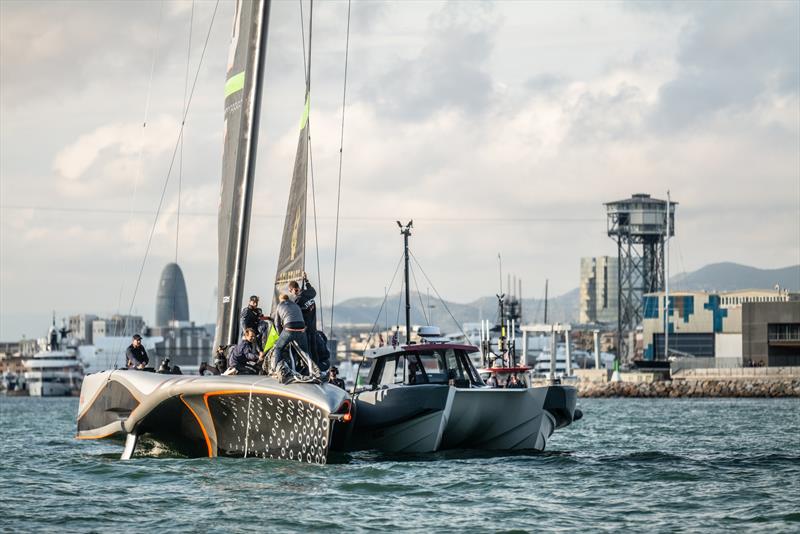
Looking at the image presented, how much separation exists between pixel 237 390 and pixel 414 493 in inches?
168

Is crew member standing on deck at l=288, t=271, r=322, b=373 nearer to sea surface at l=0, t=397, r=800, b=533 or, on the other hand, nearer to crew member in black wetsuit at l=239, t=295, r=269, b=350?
crew member in black wetsuit at l=239, t=295, r=269, b=350

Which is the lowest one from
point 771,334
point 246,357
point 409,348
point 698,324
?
point 246,357

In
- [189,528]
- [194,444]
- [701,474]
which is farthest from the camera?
[194,444]

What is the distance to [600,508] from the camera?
63.7ft

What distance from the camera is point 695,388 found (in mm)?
112938

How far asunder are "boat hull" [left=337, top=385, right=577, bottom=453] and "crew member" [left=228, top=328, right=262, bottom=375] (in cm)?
227

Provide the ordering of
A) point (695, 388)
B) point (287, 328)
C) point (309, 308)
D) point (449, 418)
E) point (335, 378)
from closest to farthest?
point (287, 328) → point (309, 308) → point (449, 418) → point (335, 378) → point (695, 388)

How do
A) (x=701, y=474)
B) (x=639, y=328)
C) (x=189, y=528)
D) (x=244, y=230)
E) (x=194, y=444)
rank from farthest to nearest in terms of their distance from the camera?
(x=639, y=328) → (x=244, y=230) → (x=194, y=444) → (x=701, y=474) → (x=189, y=528)

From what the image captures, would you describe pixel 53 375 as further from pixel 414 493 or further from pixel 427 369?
pixel 414 493

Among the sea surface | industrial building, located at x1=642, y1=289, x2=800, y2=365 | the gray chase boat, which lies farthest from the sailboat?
industrial building, located at x1=642, y1=289, x2=800, y2=365

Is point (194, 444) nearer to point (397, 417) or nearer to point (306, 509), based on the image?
point (397, 417)

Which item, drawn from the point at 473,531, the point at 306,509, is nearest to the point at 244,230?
the point at 306,509

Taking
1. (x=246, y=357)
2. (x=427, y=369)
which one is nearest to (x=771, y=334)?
(x=427, y=369)

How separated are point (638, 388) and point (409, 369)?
92712 mm
